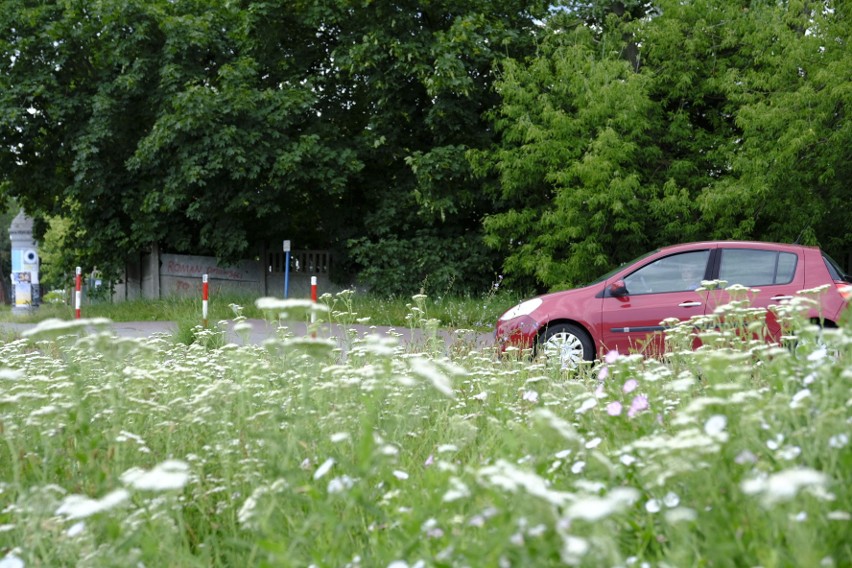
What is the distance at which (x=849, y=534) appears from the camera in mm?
2357

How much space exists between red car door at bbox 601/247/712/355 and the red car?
0.01 metres

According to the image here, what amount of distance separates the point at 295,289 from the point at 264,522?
2331cm

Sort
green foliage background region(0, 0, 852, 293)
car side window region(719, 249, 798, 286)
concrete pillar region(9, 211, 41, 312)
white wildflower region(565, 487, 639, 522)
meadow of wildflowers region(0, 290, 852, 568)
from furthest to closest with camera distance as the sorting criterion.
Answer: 1. concrete pillar region(9, 211, 41, 312)
2. green foliage background region(0, 0, 852, 293)
3. car side window region(719, 249, 798, 286)
4. meadow of wildflowers region(0, 290, 852, 568)
5. white wildflower region(565, 487, 639, 522)

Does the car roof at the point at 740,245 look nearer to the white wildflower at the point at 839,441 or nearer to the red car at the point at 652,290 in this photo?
the red car at the point at 652,290

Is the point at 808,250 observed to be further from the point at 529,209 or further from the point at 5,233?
the point at 5,233

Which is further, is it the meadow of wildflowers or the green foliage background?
the green foliage background

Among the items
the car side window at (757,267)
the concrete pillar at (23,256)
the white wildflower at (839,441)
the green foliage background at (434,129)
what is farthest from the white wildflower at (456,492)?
the concrete pillar at (23,256)

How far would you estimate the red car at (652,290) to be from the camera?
9875mm

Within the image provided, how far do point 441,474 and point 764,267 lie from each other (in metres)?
7.84

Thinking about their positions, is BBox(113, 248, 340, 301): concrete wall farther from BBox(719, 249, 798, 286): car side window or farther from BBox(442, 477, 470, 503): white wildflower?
BBox(442, 477, 470, 503): white wildflower

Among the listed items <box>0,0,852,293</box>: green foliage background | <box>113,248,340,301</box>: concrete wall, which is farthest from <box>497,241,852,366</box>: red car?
<box>113,248,340,301</box>: concrete wall

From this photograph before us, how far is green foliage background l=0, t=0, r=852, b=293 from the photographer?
678 inches

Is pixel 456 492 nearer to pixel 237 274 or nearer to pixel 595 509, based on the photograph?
pixel 595 509

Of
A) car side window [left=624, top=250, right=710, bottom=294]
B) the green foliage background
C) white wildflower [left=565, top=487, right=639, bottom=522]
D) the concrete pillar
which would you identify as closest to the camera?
white wildflower [left=565, top=487, right=639, bottom=522]
